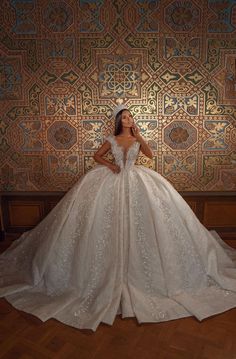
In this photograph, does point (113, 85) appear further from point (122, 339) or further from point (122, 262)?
point (122, 339)

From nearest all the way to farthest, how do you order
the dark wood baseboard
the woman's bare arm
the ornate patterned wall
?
the woman's bare arm → the ornate patterned wall → the dark wood baseboard

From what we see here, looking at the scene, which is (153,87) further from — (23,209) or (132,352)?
(132,352)

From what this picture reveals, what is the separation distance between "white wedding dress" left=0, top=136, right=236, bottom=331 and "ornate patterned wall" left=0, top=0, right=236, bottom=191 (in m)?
0.96

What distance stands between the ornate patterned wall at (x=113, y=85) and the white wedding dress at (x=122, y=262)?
964 millimetres

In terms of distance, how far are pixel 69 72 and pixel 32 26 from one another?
68 cm

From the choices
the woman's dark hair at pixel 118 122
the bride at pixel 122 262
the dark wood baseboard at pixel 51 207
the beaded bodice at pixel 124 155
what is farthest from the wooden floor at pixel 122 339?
the woman's dark hair at pixel 118 122

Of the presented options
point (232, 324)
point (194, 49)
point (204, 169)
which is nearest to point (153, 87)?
point (194, 49)

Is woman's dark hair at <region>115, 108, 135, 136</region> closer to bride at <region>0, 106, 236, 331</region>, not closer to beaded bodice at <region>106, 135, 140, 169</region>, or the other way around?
beaded bodice at <region>106, 135, 140, 169</region>

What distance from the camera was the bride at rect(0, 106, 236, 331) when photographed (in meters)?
2.65

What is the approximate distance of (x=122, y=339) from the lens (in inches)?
92.4

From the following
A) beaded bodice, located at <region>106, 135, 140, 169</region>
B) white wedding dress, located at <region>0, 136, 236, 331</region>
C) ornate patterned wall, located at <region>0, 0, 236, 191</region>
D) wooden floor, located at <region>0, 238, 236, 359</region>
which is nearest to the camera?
wooden floor, located at <region>0, 238, 236, 359</region>

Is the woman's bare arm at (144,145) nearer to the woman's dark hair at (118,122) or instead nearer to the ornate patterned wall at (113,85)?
the woman's dark hair at (118,122)

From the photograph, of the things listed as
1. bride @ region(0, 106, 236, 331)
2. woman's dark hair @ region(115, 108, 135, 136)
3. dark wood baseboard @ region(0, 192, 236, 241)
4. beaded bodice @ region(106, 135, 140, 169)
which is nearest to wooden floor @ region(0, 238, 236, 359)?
bride @ region(0, 106, 236, 331)

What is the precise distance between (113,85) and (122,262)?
7.18 ft
